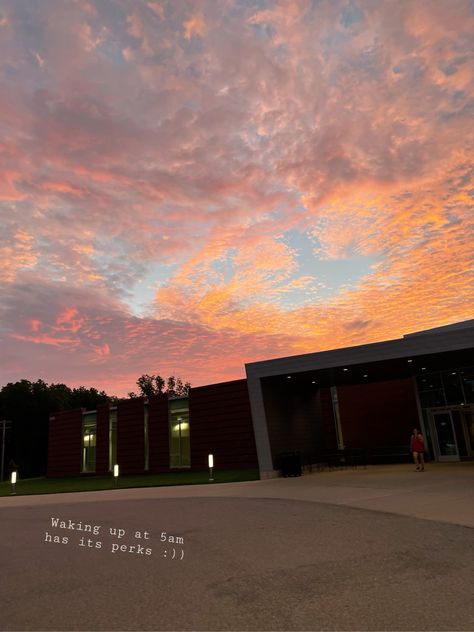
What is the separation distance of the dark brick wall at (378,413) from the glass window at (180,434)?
1075 centimetres

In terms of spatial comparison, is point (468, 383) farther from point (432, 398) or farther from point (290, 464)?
point (290, 464)

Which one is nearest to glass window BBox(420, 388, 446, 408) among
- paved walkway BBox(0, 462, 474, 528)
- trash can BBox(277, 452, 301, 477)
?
paved walkway BBox(0, 462, 474, 528)

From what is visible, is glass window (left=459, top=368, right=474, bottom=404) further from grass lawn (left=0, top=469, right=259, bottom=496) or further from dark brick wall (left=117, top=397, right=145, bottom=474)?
dark brick wall (left=117, top=397, right=145, bottom=474)

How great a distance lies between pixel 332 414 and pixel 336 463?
5790 mm

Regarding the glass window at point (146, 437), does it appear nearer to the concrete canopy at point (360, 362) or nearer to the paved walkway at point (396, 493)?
the concrete canopy at point (360, 362)

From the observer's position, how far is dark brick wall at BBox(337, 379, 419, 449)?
2733 cm

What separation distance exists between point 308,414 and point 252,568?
19955 millimetres

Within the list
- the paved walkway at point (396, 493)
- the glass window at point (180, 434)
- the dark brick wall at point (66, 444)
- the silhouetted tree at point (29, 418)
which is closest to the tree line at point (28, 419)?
the silhouetted tree at point (29, 418)

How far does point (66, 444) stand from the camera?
4209cm

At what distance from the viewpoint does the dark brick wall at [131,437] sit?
115 ft

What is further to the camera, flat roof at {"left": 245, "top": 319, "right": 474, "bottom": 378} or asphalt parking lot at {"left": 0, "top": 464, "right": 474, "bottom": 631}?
flat roof at {"left": 245, "top": 319, "right": 474, "bottom": 378}

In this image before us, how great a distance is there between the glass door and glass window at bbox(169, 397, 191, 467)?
52.9 feet

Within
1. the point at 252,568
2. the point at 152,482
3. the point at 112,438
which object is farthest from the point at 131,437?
the point at 252,568

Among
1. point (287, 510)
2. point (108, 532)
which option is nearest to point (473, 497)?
point (287, 510)
